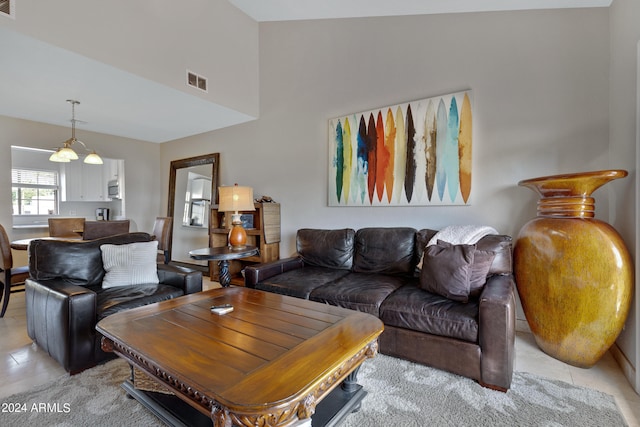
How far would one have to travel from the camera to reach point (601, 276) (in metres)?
1.90

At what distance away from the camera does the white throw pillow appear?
8.46 feet

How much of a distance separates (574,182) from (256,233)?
3.28 metres

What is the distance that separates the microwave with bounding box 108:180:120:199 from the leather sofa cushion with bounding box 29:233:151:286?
344 cm

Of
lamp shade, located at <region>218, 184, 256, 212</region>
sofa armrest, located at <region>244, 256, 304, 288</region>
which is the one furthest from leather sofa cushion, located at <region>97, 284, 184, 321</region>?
lamp shade, located at <region>218, 184, 256, 212</region>

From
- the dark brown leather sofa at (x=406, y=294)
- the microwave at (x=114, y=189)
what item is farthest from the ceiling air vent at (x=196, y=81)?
the microwave at (x=114, y=189)

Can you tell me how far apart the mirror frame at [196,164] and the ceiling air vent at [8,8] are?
9.49 ft

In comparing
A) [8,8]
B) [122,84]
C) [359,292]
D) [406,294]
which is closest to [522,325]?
[406,294]

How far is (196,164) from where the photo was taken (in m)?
5.34

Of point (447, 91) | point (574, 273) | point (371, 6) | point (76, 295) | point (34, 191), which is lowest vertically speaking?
point (76, 295)

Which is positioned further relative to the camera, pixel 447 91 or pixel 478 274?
pixel 447 91

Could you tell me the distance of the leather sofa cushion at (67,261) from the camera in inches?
93.8

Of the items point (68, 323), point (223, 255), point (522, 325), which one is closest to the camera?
point (68, 323)

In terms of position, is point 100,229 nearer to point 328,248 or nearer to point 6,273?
point 6,273

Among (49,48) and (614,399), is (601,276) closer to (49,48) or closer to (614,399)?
(614,399)
